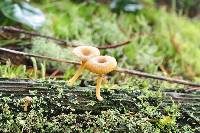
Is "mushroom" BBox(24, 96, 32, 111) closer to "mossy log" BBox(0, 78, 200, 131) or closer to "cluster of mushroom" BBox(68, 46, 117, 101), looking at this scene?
"mossy log" BBox(0, 78, 200, 131)

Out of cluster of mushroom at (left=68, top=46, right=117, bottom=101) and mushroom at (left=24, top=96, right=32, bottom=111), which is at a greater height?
cluster of mushroom at (left=68, top=46, right=117, bottom=101)

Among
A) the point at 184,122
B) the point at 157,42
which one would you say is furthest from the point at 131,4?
the point at 184,122

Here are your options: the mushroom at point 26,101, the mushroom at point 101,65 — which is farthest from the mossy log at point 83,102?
the mushroom at point 101,65

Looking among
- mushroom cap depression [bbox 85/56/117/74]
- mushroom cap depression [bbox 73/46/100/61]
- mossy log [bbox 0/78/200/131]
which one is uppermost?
mushroom cap depression [bbox 73/46/100/61]

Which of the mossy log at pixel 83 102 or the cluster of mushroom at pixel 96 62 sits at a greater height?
the cluster of mushroom at pixel 96 62

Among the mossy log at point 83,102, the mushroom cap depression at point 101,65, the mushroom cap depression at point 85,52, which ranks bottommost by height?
the mossy log at point 83,102

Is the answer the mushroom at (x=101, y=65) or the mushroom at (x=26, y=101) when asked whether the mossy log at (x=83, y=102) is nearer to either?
the mushroom at (x=26, y=101)

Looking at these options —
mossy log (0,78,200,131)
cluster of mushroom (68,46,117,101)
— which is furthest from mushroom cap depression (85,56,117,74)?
mossy log (0,78,200,131)

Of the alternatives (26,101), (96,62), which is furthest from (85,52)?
(26,101)
